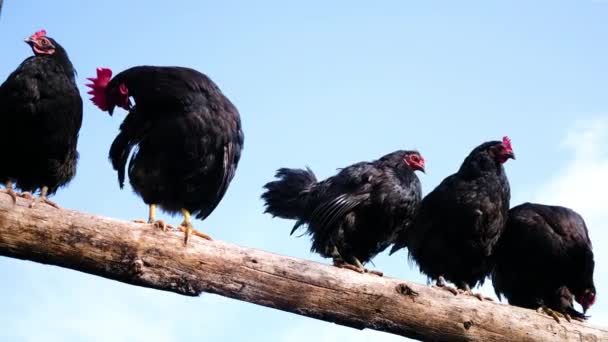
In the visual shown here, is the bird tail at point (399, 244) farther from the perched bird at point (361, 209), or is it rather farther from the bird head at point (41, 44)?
the bird head at point (41, 44)

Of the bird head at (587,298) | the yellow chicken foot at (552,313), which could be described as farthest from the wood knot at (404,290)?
the bird head at (587,298)

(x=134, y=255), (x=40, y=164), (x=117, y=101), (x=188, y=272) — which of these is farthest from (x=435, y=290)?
(x=40, y=164)

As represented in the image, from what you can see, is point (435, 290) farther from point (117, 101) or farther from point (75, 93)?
point (75, 93)

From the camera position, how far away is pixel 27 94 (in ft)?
18.6

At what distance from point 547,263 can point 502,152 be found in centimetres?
112

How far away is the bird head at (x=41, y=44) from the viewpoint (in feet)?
20.2

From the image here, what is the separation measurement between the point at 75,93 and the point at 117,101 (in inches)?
16.5

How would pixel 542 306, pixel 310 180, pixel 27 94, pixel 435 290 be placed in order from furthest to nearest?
1. pixel 310 180
2. pixel 542 306
3. pixel 27 94
4. pixel 435 290

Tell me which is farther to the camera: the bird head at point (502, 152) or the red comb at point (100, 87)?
the bird head at point (502, 152)

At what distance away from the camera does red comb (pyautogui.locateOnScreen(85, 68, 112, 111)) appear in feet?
19.5

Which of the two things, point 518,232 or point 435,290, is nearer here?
point 435,290

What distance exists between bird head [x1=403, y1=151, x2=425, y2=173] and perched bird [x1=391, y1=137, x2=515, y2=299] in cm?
41

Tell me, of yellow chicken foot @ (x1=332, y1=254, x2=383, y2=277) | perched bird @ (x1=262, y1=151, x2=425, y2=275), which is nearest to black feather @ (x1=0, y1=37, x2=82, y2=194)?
perched bird @ (x1=262, y1=151, x2=425, y2=275)

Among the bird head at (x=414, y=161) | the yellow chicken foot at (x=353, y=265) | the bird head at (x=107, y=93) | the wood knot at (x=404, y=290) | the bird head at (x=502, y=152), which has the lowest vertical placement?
the wood knot at (x=404, y=290)
